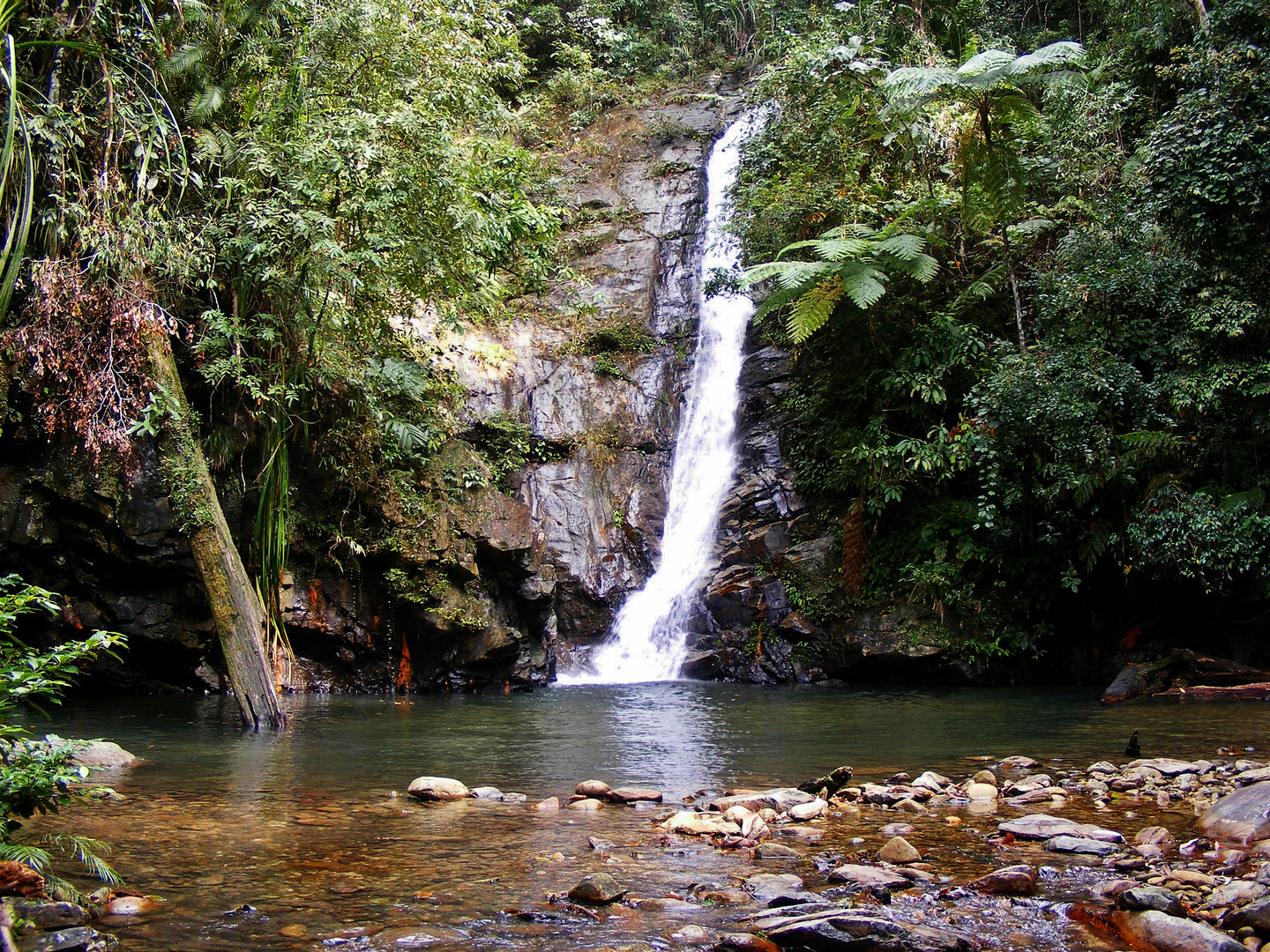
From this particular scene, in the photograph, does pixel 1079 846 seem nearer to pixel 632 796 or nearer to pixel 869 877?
pixel 869 877

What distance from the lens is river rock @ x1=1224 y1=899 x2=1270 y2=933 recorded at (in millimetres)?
2621

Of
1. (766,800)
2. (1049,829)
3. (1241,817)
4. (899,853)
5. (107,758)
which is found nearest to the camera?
(899,853)

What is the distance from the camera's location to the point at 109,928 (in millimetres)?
2795

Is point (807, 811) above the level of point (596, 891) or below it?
below

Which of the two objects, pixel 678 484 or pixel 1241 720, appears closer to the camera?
pixel 1241 720

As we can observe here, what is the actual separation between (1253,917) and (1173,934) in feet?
0.89

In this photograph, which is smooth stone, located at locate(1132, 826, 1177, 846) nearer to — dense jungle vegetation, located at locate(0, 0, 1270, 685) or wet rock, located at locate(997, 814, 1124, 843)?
wet rock, located at locate(997, 814, 1124, 843)

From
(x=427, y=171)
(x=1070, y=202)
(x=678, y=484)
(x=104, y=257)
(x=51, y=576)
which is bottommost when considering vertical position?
(x=51, y=576)

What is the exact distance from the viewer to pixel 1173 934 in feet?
8.64

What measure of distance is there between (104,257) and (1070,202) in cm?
1237

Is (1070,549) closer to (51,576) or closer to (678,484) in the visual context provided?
(678,484)

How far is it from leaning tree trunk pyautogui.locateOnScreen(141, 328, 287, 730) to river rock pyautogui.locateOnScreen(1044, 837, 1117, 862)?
6.64m

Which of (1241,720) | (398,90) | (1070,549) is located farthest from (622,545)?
(1241,720)

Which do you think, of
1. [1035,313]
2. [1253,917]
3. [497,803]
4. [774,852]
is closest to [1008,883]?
[1253,917]
